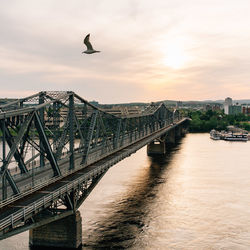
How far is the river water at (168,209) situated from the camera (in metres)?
42.1

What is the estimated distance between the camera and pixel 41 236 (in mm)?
39844

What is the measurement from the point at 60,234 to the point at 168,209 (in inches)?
807

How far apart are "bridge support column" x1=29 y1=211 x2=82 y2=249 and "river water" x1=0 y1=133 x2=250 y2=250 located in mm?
1617

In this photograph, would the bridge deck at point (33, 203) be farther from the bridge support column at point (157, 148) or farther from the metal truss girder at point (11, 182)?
the bridge support column at point (157, 148)

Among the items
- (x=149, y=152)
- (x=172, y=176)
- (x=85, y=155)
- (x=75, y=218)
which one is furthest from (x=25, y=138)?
(x=149, y=152)

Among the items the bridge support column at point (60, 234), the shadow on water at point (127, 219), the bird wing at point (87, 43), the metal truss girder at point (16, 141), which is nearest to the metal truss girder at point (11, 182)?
the metal truss girder at point (16, 141)

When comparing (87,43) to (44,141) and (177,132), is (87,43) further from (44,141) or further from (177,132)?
(177,132)

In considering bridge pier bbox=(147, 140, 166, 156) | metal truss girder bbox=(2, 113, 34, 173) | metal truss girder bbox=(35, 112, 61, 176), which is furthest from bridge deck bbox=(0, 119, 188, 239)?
bridge pier bbox=(147, 140, 166, 156)

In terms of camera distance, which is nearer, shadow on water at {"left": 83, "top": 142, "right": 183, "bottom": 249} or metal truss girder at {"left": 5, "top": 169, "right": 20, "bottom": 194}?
metal truss girder at {"left": 5, "top": 169, "right": 20, "bottom": 194}

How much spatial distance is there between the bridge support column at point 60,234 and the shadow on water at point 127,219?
1801mm

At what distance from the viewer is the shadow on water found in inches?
1636

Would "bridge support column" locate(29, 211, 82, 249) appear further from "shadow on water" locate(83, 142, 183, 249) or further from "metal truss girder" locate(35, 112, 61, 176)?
"metal truss girder" locate(35, 112, 61, 176)

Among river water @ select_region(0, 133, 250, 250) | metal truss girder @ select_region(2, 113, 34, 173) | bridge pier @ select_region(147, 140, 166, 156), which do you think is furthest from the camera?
bridge pier @ select_region(147, 140, 166, 156)

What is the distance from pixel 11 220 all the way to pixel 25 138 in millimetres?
11087
